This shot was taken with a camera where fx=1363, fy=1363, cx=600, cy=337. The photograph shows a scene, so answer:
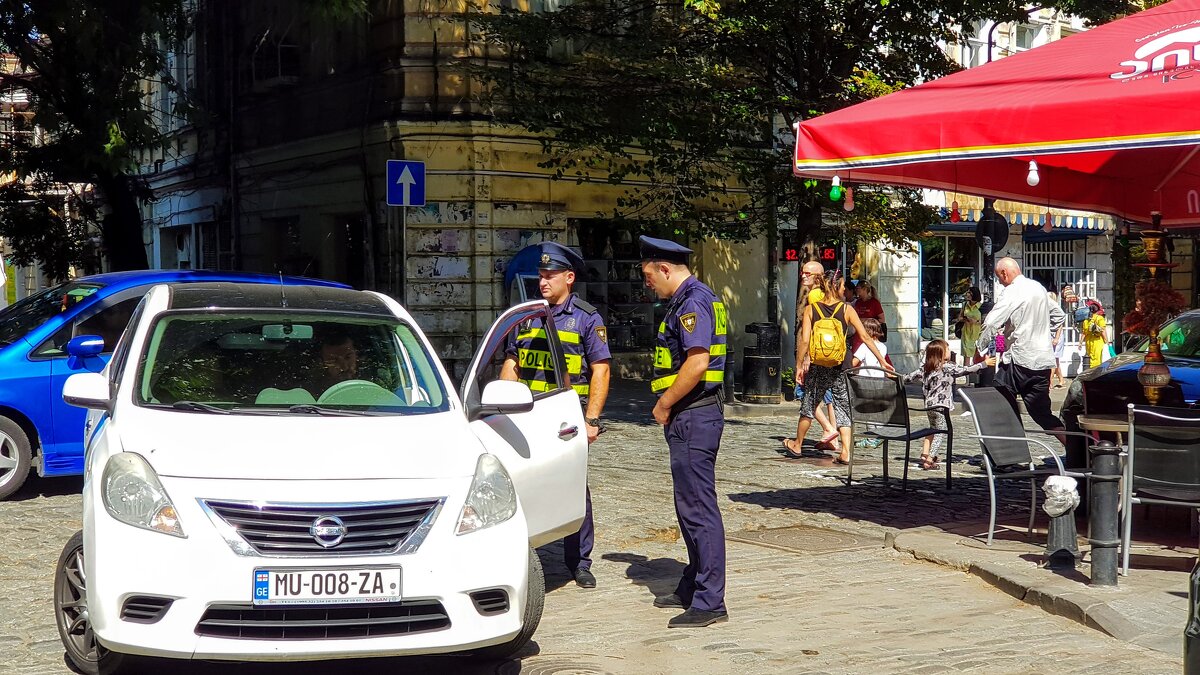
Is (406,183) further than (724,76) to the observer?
No

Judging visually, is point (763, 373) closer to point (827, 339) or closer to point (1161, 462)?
point (827, 339)

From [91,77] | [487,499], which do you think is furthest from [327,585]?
[91,77]

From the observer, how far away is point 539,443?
646cm

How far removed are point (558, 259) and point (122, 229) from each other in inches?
487

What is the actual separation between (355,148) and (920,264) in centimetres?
1250

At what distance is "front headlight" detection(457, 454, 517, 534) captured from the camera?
5.14 m

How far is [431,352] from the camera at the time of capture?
20.4ft

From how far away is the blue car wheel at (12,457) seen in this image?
32.8ft

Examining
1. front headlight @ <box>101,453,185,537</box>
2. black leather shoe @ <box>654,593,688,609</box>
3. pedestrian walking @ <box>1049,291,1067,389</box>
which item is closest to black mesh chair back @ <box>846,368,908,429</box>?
black leather shoe @ <box>654,593,688,609</box>

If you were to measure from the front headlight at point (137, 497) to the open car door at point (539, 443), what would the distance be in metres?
1.55

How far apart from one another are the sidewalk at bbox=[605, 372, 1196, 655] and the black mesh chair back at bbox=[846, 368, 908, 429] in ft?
2.02

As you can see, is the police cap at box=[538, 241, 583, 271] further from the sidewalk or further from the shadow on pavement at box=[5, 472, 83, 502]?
the shadow on pavement at box=[5, 472, 83, 502]

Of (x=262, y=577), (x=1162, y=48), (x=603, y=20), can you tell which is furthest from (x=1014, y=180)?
(x=603, y=20)

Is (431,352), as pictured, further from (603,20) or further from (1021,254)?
(1021,254)
